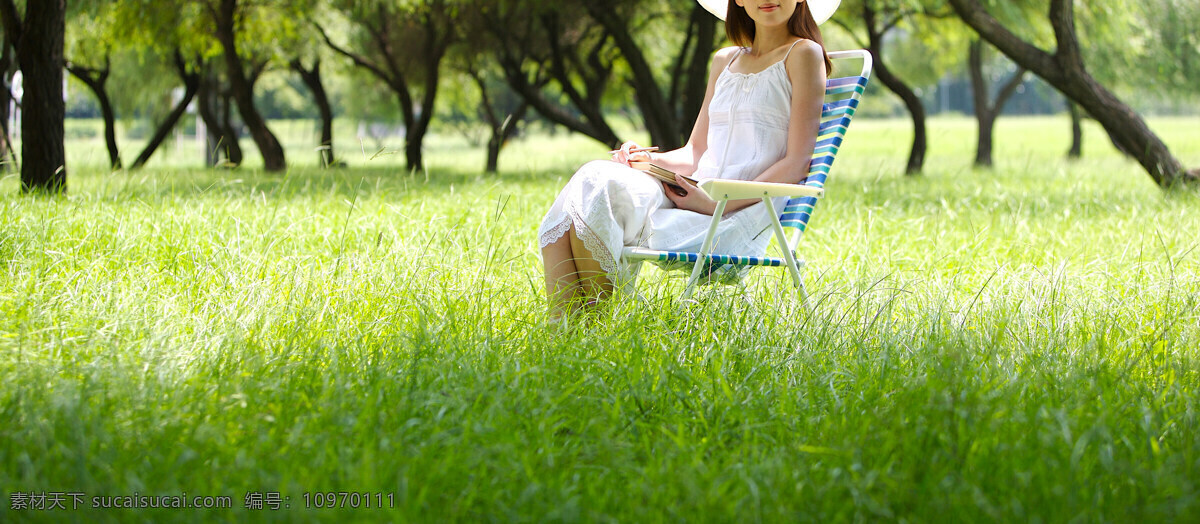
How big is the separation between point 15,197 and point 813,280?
4.47 m

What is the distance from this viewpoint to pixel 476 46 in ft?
45.2

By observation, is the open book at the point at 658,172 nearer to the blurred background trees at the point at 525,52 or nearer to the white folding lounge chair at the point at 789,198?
the white folding lounge chair at the point at 789,198

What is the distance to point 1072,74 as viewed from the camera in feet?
25.0

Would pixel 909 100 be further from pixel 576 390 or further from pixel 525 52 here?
pixel 576 390

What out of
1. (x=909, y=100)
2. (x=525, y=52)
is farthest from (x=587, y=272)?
(x=525, y=52)

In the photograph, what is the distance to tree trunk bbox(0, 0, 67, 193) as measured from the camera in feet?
19.8

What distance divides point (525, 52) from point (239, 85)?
12.6 ft

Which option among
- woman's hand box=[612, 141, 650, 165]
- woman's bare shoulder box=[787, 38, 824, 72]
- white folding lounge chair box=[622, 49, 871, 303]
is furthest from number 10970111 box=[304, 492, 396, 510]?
woman's bare shoulder box=[787, 38, 824, 72]

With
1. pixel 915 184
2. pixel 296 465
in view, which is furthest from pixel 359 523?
pixel 915 184

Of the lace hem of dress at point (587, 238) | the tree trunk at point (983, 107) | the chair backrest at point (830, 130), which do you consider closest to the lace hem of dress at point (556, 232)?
the lace hem of dress at point (587, 238)

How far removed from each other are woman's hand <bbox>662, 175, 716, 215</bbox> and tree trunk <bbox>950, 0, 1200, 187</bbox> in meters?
5.30

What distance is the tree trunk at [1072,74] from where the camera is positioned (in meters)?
7.58

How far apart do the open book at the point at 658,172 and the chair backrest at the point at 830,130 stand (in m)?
0.40

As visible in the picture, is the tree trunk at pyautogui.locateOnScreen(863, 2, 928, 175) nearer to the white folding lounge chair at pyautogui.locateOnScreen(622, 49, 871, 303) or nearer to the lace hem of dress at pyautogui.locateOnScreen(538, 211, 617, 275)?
the white folding lounge chair at pyautogui.locateOnScreen(622, 49, 871, 303)
